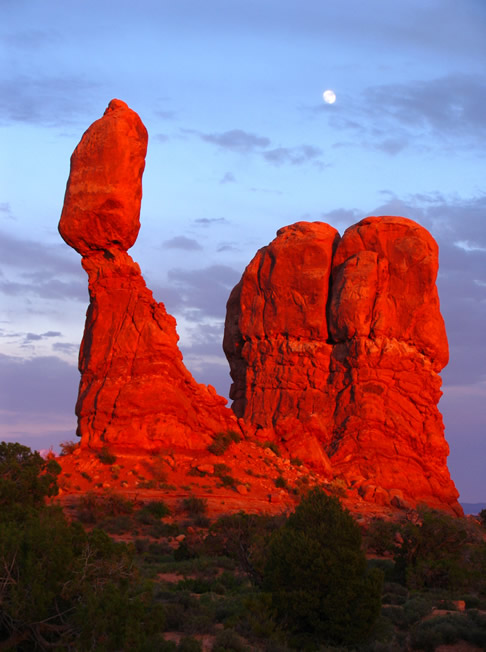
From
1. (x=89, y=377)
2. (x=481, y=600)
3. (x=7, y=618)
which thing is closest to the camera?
(x=7, y=618)

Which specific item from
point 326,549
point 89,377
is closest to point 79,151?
point 89,377

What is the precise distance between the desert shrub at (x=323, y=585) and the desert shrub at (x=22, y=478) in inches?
276

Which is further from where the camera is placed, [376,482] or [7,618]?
[376,482]

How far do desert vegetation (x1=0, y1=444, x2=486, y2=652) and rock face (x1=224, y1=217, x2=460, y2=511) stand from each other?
11825 millimetres

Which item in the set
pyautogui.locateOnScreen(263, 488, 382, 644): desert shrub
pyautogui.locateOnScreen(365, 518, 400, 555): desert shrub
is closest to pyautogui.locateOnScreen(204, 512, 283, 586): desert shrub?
pyautogui.locateOnScreen(263, 488, 382, 644): desert shrub

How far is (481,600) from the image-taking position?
745 inches

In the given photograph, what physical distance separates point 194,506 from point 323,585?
12.4m

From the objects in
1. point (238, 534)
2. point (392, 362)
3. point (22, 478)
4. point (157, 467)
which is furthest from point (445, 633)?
point (392, 362)

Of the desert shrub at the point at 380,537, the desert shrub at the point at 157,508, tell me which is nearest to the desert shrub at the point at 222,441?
the desert shrub at the point at 157,508

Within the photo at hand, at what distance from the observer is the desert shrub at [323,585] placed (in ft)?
48.6

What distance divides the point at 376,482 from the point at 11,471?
18243 millimetres

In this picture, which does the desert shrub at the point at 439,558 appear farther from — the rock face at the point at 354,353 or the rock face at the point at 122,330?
the rock face at the point at 122,330

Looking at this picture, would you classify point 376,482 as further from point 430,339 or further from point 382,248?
point 382,248

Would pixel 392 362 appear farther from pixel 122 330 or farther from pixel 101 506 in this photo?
pixel 101 506
